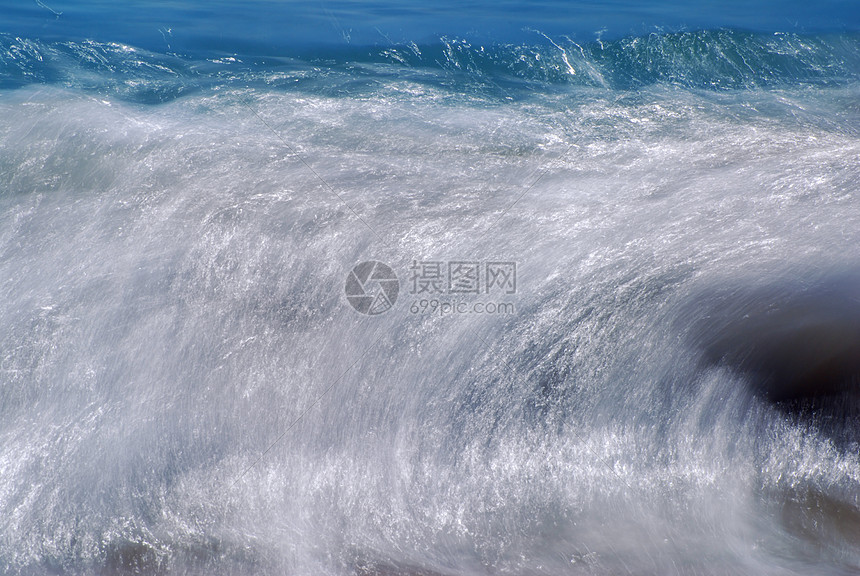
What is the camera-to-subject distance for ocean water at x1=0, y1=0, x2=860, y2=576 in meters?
1.94

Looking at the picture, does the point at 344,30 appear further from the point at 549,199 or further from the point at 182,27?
the point at 549,199

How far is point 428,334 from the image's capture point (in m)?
2.52

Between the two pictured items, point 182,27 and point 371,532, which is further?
point 182,27

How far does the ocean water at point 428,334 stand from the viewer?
6.37 ft

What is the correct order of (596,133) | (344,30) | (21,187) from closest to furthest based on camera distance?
(21,187) < (596,133) < (344,30)

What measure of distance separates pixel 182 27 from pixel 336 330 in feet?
13.8

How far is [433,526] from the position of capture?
196 cm

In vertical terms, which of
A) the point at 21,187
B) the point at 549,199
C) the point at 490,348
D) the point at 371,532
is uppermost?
the point at 549,199

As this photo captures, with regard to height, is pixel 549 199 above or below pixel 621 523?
above

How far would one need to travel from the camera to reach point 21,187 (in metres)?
3.28

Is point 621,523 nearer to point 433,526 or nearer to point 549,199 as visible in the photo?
point 433,526

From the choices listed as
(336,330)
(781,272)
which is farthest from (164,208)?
(781,272)

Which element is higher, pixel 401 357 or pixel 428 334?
pixel 428 334

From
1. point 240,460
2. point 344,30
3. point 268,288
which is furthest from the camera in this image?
point 344,30
